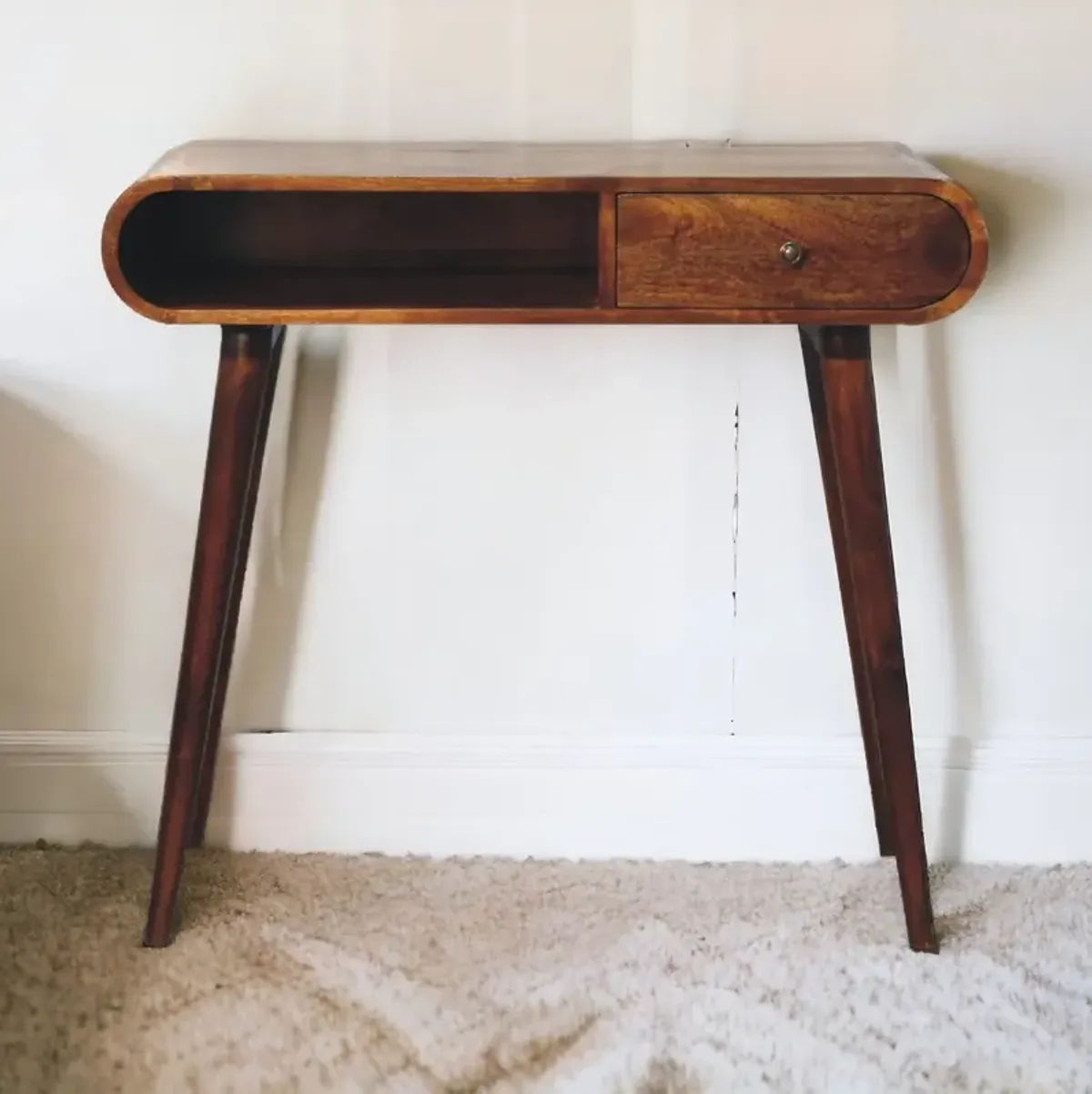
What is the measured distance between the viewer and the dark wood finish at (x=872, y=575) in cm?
124

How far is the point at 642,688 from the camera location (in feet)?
5.08

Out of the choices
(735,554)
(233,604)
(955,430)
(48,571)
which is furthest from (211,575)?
(955,430)

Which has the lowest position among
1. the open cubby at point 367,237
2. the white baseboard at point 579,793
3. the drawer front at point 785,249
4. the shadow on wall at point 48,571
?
the white baseboard at point 579,793

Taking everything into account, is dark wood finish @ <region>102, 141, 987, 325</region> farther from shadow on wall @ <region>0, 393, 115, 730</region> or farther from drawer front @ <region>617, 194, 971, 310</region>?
shadow on wall @ <region>0, 393, 115, 730</region>

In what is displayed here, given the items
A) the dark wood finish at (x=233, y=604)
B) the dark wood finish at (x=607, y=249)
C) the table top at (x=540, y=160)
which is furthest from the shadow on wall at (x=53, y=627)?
the dark wood finish at (x=607, y=249)

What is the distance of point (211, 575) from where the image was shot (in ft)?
4.21

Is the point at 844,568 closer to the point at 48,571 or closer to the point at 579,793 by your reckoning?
the point at 579,793

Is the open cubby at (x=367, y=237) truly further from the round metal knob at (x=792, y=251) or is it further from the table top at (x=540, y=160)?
the round metal knob at (x=792, y=251)

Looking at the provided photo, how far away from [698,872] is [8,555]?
905 millimetres

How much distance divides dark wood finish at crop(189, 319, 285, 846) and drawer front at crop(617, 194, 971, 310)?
39cm

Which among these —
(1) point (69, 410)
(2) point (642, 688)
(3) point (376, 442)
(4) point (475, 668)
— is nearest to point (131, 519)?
(1) point (69, 410)

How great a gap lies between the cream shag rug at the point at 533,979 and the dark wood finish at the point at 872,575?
0.37 ft

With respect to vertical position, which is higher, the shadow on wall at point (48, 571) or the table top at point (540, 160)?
the table top at point (540, 160)

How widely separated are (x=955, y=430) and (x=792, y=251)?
436mm
